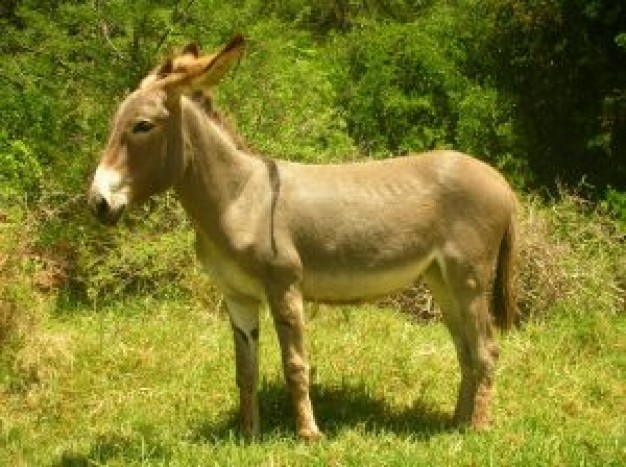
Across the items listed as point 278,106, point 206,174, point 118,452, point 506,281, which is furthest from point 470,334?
point 278,106

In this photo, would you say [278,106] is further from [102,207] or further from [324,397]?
[102,207]

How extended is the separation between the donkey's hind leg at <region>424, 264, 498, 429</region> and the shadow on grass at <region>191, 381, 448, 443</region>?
0.69 feet

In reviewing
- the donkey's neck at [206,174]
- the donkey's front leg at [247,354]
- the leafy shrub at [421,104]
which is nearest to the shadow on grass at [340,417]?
the donkey's front leg at [247,354]

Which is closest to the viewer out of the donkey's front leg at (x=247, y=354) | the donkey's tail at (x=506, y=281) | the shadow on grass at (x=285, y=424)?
the shadow on grass at (x=285, y=424)

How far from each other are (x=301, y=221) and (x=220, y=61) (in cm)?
92

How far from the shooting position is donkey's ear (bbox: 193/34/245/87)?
4770 mm

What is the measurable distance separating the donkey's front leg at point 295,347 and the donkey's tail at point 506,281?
4.05 feet

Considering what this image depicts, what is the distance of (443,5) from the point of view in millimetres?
14102

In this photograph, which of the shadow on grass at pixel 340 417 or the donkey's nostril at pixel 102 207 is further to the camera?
the shadow on grass at pixel 340 417

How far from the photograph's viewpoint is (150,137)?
4855 millimetres

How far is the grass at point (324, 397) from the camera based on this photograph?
498 cm

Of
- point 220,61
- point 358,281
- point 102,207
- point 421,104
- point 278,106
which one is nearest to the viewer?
point 102,207

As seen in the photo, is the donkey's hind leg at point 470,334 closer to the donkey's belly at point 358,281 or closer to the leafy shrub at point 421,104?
the donkey's belly at point 358,281

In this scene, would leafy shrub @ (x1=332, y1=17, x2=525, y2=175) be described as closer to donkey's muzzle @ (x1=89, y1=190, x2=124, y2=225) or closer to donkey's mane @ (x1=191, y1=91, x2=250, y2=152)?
donkey's mane @ (x1=191, y1=91, x2=250, y2=152)
